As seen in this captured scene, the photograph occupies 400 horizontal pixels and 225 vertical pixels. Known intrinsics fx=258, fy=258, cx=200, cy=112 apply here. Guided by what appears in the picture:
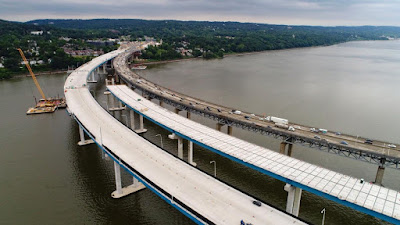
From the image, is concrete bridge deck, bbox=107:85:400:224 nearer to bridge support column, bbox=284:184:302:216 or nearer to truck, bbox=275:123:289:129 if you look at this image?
bridge support column, bbox=284:184:302:216

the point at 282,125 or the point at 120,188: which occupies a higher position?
the point at 282,125

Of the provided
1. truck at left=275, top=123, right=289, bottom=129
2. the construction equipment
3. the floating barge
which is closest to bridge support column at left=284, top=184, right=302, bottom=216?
truck at left=275, top=123, right=289, bottom=129

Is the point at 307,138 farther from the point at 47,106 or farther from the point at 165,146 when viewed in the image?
the point at 47,106

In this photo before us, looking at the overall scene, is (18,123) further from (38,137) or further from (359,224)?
(359,224)

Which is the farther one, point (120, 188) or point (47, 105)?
point (47, 105)

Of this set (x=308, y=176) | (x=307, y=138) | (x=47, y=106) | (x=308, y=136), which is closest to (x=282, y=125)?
(x=308, y=136)

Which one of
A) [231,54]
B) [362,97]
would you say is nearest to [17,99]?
[362,97]
